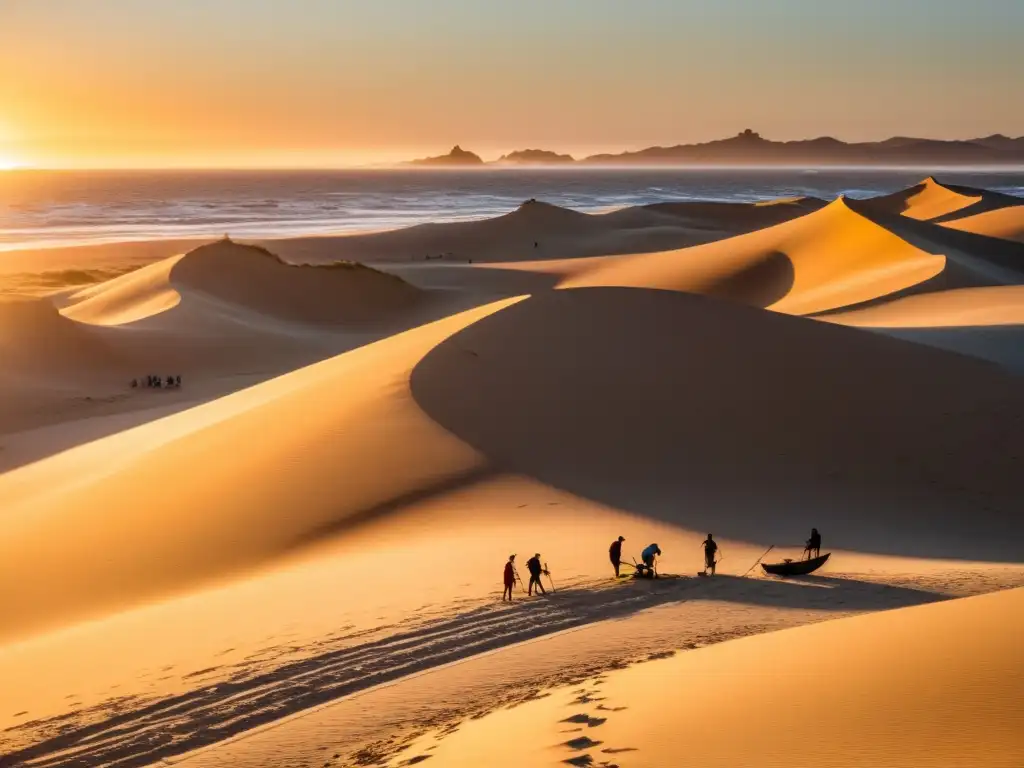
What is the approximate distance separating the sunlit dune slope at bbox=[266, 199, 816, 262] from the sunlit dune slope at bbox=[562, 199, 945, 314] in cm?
1571

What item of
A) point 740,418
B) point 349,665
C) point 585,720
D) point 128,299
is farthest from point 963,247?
point 585,720

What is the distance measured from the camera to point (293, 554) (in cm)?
1359

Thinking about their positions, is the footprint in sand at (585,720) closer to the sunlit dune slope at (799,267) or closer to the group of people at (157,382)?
the group of people at (157,382)

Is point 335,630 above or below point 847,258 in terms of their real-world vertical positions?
below

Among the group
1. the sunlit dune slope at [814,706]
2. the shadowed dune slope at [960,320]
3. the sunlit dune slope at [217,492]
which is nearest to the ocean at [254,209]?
the shadowed dune slope at [960,320]

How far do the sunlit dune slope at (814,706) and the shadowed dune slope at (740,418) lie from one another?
5.65 meters

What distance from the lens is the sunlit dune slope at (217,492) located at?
44.8 feet

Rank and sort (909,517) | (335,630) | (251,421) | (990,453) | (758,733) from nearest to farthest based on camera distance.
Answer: (758,733)
(335,630)
(909,517)
(990,453)
(251,421)

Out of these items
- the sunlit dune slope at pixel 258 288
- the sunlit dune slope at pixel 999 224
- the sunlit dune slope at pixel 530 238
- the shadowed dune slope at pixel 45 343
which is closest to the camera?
the shadowed dune slope at pixel 45 343

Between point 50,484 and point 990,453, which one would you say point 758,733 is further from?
point 50,484

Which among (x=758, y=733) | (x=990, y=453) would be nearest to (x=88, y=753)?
(x=758, y=733)

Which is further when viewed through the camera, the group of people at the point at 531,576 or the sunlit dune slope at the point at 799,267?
the sunlit dune slope at the point at 799,267

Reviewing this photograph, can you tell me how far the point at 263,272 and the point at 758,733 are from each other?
41.4 meters

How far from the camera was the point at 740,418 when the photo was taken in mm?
17906
